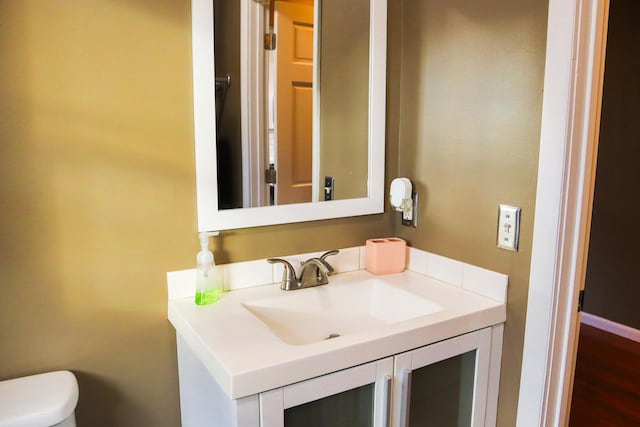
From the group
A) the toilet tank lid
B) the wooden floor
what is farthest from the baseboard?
the toilet tank lid

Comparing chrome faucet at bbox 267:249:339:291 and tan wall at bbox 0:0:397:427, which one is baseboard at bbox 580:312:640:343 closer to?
chrome faucet at bbox 267:249:339:291

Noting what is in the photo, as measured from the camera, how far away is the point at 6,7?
1115 mm

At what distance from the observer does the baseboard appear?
2.99 metres

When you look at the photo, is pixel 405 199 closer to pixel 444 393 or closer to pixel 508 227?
pixel 508 227

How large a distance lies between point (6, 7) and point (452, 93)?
1.26 metres

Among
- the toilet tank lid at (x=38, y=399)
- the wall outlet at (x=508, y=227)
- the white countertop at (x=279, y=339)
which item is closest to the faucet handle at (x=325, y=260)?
the white countertop at (x=279, y=339)

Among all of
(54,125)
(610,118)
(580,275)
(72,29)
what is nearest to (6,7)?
(72,29)

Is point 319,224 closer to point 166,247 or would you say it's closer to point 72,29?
point 166,247

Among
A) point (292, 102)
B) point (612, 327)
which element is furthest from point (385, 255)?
point (612, 327)

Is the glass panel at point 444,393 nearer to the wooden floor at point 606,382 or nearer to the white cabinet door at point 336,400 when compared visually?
the white cabinet door at point 336,400

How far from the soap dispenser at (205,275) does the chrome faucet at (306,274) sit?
21 cm

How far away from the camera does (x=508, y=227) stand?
1.36m

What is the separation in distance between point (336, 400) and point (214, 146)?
79 centimetres

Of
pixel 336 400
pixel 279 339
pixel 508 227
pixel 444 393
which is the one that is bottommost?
pixel 444 393
